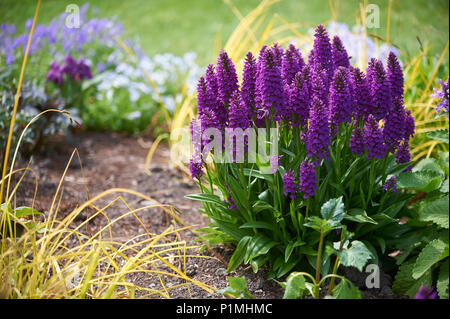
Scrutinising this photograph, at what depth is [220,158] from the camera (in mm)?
2543

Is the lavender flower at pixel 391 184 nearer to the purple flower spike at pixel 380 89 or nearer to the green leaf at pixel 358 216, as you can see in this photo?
the green leaf at pixel 358 216

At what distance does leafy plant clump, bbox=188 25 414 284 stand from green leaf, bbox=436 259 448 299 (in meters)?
0.29

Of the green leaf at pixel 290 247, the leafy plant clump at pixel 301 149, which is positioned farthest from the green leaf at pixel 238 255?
the green leaf at pixel 290 247

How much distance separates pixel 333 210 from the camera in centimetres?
218

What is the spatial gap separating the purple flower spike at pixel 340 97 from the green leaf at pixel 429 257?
714 mm

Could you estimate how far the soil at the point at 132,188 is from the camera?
2641mm

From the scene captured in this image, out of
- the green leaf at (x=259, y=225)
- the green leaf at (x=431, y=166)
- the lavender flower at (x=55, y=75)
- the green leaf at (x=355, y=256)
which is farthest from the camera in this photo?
the lavender flower at (x=55, y=75)

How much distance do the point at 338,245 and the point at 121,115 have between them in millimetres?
3564

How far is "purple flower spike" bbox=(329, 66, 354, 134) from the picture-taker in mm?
2201

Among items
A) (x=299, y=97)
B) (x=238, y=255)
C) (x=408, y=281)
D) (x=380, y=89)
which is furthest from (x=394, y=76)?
(x=238, y=255)

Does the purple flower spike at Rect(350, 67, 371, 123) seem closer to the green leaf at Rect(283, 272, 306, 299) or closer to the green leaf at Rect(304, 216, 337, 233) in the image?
the green leaf at Rect(304, 216, 337, 233)

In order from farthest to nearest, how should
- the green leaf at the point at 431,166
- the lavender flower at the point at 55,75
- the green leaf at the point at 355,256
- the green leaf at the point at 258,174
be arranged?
the lavender flower at the point at 55,75 < the green leaf at the point at 431,166 < the green leaf at the point at 258,174 < the green leaf at the point at 355,256
